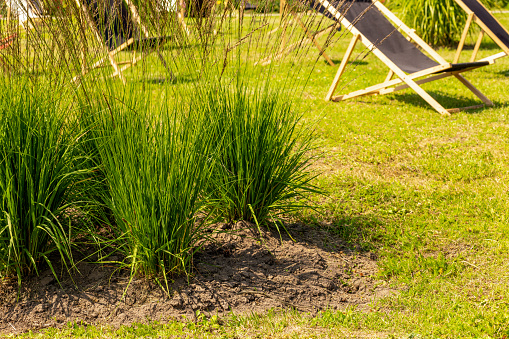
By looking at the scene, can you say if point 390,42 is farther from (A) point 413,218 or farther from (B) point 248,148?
(B) point 248,148

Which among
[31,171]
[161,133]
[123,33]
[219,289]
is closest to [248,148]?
[161,133]

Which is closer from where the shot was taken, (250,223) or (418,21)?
(250,223)

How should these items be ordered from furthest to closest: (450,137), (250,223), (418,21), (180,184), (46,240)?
(418,21)
(450,137)
(250,223)
(46,240)
(180,184)

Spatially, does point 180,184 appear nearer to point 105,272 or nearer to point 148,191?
point 148,191

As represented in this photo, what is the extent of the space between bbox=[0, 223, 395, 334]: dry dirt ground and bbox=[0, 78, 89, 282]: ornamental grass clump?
0.20 metres

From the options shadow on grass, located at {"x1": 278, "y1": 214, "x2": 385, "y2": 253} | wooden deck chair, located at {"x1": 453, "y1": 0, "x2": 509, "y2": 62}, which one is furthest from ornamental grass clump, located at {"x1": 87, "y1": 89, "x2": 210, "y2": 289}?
wooden deck chair, located at {"x1": 453, "y1": 0, "x2": 509, "y2": 62}

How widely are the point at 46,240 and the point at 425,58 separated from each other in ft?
18.2

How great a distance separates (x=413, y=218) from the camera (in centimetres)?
351

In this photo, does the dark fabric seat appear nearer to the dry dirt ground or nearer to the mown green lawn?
the mown green lawn

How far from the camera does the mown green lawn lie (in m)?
2.36

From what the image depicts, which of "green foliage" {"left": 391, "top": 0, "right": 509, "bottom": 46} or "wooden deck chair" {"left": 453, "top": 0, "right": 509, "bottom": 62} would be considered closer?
"wooden deck chair" {"left": 453, "top": 0, "right": 509, "bottom": 62}

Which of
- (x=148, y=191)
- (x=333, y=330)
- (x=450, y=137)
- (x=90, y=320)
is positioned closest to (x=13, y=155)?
(x=148, y=191)

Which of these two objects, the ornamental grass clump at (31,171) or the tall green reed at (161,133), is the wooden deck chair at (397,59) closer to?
the tall green reed at (161,133)

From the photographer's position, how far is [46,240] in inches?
101
